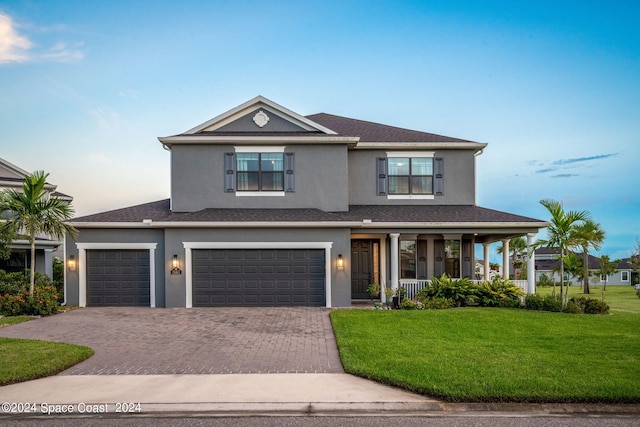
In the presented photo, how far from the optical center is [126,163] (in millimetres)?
24297

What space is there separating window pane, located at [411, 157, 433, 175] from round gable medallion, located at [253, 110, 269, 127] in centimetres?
627

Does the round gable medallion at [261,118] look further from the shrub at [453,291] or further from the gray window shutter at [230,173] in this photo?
the shrub at [453,291]

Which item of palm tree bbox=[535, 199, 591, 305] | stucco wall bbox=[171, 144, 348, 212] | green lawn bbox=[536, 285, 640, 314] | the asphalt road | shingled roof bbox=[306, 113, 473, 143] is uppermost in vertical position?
shingled roof bbox=[306, 113, 473, 143]

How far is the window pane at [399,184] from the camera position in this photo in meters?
18.1

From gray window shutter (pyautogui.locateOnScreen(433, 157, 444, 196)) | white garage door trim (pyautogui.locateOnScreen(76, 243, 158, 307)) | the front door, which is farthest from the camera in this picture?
gray window shutter (pyautogui.locateOnScreen(433, 157, 444, 196))

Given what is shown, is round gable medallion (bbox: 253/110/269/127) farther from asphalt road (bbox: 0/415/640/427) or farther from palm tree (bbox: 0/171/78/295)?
asphalt road (bbox: 0/415/640/427)

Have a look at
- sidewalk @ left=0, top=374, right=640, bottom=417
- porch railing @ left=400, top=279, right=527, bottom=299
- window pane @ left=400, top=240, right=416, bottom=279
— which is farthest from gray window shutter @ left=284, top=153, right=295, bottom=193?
sidewalk @ left=0, top=374, right=640, bottom=417

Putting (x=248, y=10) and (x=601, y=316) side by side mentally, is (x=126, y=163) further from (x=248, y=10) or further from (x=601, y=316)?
(x=601, y=316)

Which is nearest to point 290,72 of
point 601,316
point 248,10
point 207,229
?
point 248,10

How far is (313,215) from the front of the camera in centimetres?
1616

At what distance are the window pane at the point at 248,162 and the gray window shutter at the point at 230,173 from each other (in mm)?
225

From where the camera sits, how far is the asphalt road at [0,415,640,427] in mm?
5527

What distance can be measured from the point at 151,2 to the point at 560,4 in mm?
16217

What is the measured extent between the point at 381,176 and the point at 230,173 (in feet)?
20.1
